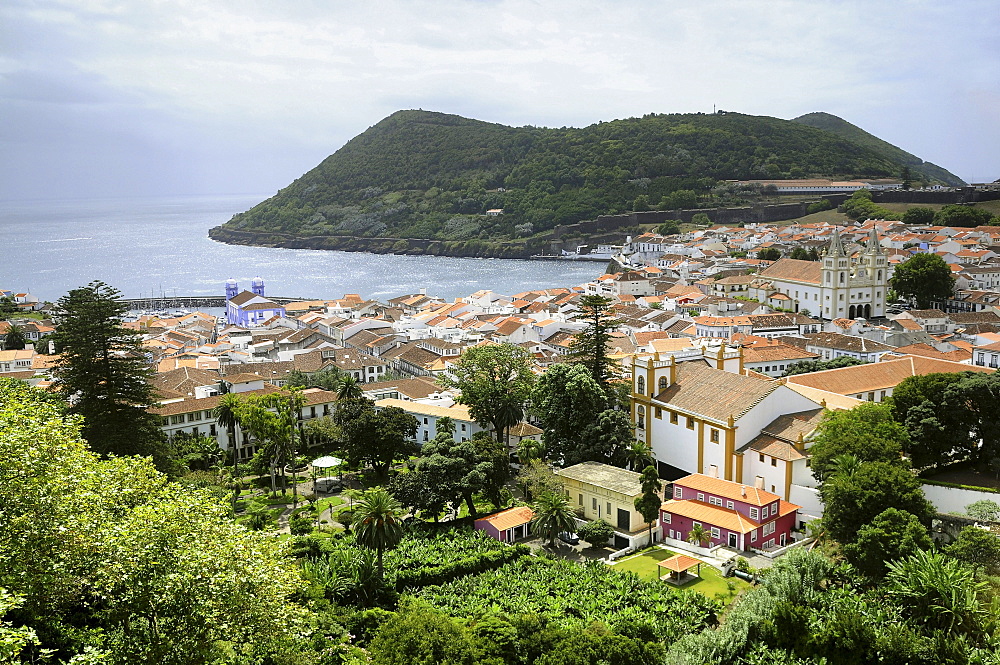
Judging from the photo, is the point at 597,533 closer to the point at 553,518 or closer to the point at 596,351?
the point at 553,518

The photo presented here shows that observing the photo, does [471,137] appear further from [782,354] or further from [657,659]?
[657,659]

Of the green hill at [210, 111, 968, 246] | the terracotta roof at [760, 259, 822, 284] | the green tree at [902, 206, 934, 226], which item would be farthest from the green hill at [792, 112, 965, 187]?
the terracotta roof at [760, 259, 822, 284]

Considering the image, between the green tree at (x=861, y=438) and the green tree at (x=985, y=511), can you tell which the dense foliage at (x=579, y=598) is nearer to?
the green tree at (x=861, y=438)

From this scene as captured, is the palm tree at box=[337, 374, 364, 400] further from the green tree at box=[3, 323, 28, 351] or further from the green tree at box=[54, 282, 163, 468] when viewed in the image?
the green tree at box=[3, 323, 28, 351]

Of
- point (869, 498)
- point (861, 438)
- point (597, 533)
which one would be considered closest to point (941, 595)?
point (869, 498)

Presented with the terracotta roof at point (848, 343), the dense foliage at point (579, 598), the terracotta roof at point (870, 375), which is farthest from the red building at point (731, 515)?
the terracotta roof at point (848, 343)

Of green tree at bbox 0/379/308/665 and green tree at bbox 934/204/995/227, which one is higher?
green tree at bbox 934/204/995/227
